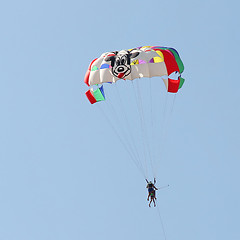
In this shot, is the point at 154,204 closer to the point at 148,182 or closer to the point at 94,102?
the point at 148,182

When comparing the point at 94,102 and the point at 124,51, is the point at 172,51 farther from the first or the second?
the point at 94,102

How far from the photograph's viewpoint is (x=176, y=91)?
33500mm

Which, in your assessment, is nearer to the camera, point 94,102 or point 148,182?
point 148,182

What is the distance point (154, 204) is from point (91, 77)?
7.28m

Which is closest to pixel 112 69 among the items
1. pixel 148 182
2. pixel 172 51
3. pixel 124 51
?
pixel 124 51

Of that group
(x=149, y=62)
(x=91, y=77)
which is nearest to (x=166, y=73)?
(x=149, y=62)

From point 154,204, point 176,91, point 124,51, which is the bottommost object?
point 154,204

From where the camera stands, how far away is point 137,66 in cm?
3244

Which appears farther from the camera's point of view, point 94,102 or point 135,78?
point 94,102

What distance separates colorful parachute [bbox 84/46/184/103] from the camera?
106 feet

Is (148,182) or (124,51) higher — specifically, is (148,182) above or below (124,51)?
below

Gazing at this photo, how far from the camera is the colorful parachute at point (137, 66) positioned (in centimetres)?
3244

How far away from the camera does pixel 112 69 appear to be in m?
32.9

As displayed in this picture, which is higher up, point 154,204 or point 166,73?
point 166,73
